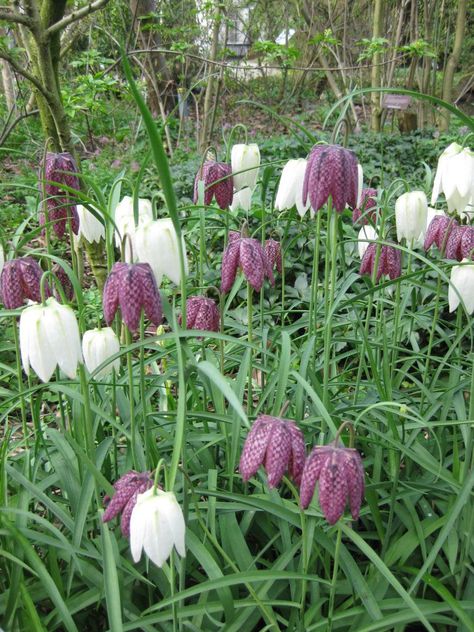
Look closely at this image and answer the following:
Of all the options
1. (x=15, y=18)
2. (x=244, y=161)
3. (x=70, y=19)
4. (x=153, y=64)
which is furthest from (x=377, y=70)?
(x=244, y=161)

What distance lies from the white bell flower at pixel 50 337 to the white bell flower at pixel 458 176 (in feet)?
3.04

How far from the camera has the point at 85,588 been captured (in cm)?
151

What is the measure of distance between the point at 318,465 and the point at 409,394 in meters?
1.00

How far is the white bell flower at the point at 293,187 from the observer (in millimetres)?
1566

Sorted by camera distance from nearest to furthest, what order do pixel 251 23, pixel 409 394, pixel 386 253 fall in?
pixel 386 253, pixel 409 394, pixel 251 23

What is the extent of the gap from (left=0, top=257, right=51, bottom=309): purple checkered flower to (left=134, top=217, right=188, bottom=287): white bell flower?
0.25m

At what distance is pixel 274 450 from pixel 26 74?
1700mm

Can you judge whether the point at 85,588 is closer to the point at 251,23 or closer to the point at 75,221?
A: the point at 75,221

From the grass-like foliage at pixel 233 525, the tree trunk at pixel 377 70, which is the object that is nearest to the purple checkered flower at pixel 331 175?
the grass-like foliage at pixel 233 525

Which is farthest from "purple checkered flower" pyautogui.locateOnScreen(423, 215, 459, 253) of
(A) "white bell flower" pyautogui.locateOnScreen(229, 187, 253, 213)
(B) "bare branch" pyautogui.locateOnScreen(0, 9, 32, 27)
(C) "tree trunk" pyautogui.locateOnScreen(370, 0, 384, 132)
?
(C) "tree trunk" pyautogui.locateOnScreen(370, 0, 384, 132)

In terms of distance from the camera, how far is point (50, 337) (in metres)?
1.13

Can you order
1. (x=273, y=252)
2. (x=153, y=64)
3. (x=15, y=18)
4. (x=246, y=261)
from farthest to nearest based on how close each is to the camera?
(x=153, y=64)
(x=15, y=18)
(x=273, y=252)
(x=246, y=261)

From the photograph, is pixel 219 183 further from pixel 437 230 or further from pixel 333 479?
pixel 333 479

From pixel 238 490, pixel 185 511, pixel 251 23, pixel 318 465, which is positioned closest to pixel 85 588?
pixel 238 490
